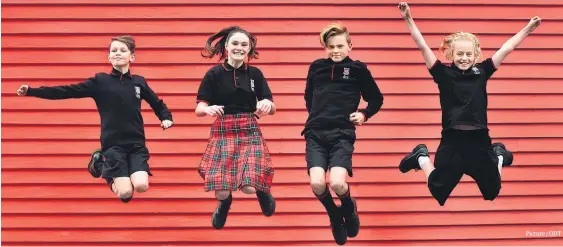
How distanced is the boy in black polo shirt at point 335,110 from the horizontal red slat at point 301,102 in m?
1.52

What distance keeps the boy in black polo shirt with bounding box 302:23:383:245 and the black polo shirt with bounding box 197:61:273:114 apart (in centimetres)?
47

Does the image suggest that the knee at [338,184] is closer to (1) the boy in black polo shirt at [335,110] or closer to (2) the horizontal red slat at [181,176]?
(1) the boy in black polo shirt at [335,110]

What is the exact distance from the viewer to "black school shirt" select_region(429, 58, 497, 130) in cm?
557

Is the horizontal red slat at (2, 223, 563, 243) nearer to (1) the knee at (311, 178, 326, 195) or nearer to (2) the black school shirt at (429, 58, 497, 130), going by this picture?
(1) the knee at (311, 178, 326, 195)

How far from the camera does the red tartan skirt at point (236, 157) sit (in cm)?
573

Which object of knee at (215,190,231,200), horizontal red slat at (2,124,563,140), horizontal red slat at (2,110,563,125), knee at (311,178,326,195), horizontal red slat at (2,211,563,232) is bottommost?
horizontal red slat at (2,211,563,232)

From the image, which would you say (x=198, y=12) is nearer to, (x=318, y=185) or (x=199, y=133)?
(x=199, y=133)

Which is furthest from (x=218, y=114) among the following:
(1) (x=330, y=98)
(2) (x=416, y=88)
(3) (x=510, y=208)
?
(3) (x=510, y=208)

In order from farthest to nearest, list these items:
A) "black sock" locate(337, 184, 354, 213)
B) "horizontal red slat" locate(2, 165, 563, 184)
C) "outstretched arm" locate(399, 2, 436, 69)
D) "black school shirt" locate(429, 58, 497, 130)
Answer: "horizontal red slat" locate(2, 165, 563, 184) < "black sock" locate(337, 184, 354, 213) < "black school shirt" locate(429, 58, 497, 130) < "outstretched arm" locate(399, 2, 436, 69)

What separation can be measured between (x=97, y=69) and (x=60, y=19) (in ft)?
2.04

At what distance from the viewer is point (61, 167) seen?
732cm

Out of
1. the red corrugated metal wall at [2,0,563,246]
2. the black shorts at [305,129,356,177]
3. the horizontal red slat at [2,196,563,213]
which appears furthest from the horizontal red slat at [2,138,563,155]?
the black shorts at [305,129,356,177]

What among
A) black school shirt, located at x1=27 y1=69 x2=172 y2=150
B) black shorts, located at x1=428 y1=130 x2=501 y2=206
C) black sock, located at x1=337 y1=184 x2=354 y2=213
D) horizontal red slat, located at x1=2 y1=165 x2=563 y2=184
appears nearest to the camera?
black shorts, located at x1=428 y1=130 x2=501 y2=206

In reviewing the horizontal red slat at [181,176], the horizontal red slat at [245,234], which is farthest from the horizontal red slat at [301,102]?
the horizontal red slat at [245,234]
